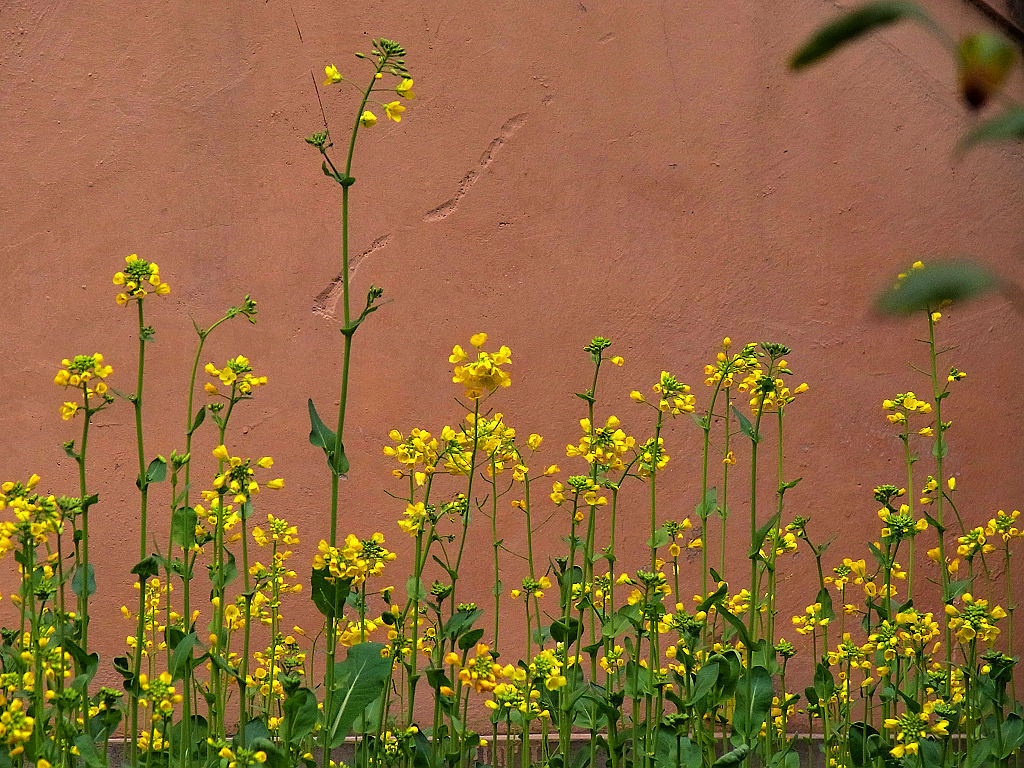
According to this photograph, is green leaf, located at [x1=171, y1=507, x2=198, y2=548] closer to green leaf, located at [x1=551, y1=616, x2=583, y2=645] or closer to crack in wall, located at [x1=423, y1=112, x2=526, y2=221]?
green leaf, located at [x1=551, y1=616, x2=583, y2=645]

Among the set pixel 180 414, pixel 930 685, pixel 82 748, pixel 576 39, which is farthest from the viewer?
pixel 576 39

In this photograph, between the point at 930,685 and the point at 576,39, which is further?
the point at 576,39

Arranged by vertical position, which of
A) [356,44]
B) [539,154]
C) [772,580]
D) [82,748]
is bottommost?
[82,748]

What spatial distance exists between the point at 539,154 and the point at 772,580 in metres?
1.80

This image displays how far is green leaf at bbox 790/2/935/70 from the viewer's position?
59 cm

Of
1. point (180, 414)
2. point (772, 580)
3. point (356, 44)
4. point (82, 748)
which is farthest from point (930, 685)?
point (356, 44)

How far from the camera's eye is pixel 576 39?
142 inches

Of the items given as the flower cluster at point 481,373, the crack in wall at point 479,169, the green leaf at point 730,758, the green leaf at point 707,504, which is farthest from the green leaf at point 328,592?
the crack in wall at point 479,169

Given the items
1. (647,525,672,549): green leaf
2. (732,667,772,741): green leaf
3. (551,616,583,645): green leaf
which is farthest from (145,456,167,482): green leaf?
(732,667,772,741): green leaf

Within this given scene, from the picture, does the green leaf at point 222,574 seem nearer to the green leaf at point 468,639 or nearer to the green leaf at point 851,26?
the green leaf at point 468,639

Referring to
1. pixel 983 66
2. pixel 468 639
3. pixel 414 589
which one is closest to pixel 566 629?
pixel 468 639

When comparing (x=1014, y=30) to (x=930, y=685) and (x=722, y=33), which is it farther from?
(x=930, y=685)

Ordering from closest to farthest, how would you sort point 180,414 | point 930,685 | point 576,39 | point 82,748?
point 82,748 → point 930,685 → point 180,414 → point 576,39

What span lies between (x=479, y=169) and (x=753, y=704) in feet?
6.75
